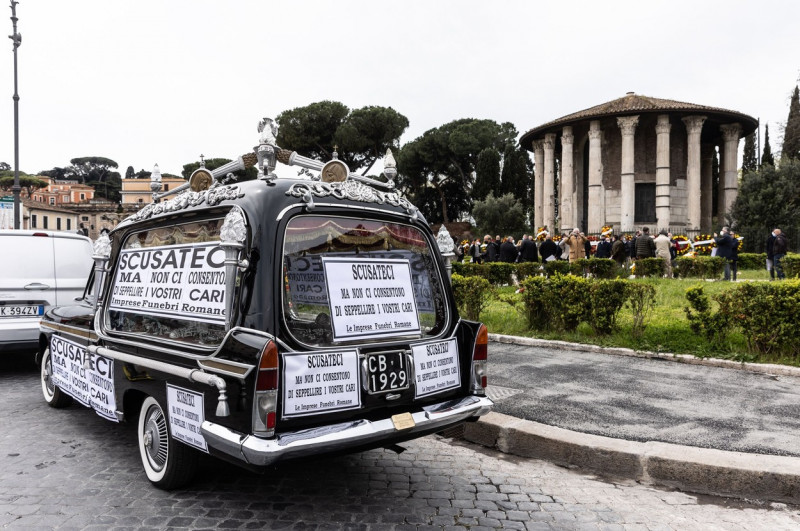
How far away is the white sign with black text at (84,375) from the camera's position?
4414 mm

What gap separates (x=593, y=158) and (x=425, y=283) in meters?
32.9

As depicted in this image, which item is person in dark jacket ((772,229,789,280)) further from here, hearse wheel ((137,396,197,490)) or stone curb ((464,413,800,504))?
hearse wheel ((137,396,197,490))

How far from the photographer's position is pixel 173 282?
4.00m

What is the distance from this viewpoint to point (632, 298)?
26.7 feet

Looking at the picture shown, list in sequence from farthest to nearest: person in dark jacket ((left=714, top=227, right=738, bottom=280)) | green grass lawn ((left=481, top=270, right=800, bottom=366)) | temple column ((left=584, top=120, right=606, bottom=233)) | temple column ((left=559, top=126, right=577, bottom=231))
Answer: temple column ((left=559, top=126, right=577, bottom=231)), temple column ((left=584, top=120, right=606, bottom=233)), person in dark jacket ((left=714, top=227, right=738, bottom=280)), green grass lawn ((left=481, top=270, right=800, bottom=366))

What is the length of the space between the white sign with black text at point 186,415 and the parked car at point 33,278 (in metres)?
4.40

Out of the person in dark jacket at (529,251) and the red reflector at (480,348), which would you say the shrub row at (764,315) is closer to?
the red reflector at (480,348)

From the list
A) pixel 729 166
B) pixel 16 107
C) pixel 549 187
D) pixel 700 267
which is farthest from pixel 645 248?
pixel 729 166

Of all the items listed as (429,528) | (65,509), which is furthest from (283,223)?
(65,509)

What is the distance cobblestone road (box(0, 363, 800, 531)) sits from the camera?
11.5 feet

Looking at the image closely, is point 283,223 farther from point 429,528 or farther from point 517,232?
point 517,232

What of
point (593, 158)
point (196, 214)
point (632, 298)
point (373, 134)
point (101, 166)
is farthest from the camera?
point (101, 166)

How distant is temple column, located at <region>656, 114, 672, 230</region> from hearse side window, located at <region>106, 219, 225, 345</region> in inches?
1327

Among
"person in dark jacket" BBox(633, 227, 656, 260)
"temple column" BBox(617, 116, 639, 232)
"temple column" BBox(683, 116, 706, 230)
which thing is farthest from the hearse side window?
"temple column" BBox(683, 116, 706, 230)
